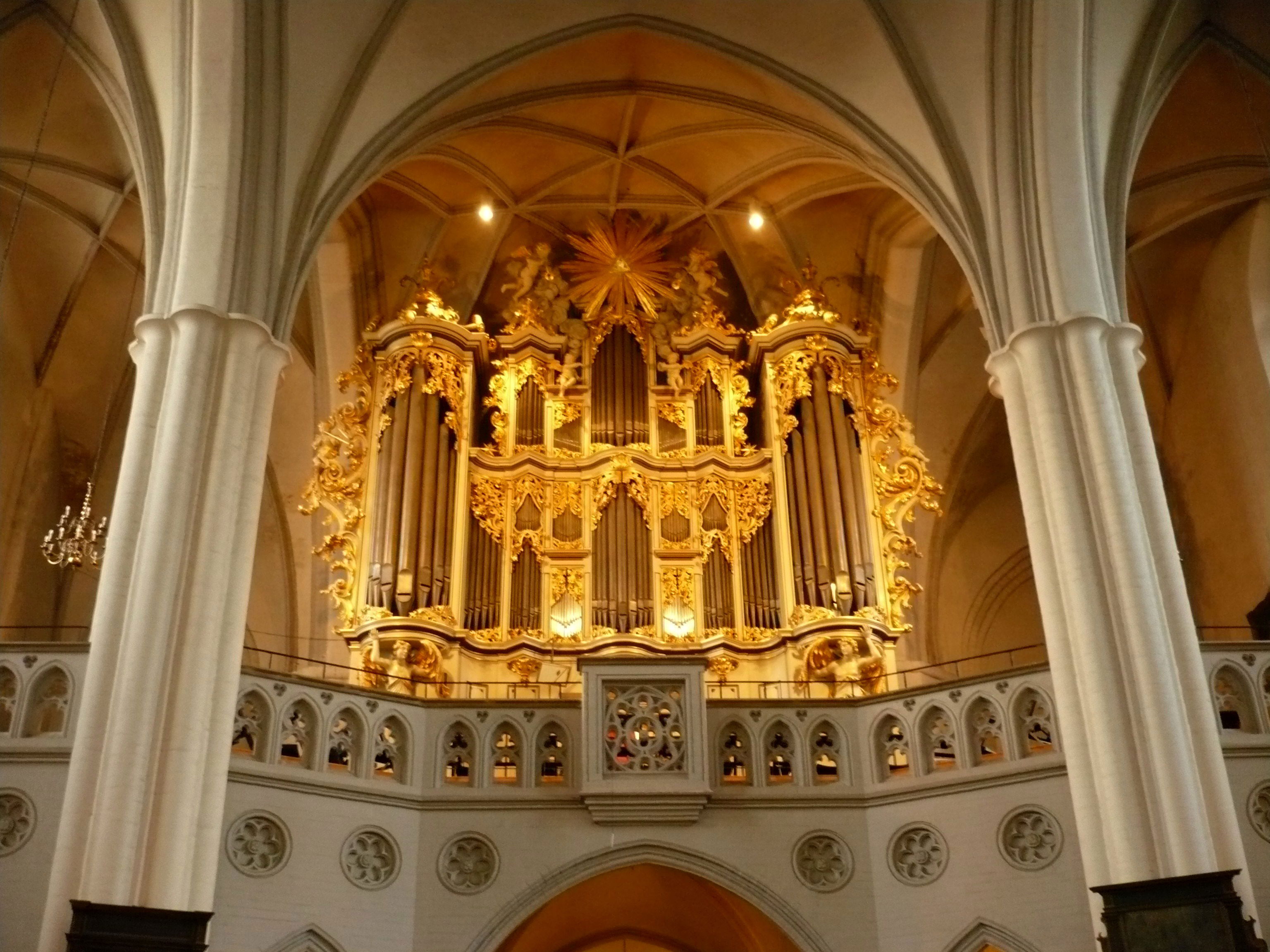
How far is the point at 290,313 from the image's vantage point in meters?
13.0

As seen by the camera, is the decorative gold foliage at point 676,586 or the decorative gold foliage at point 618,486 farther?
the decorative gold foliage at point 618,486

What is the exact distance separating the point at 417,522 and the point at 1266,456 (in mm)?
9726

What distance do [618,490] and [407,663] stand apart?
330 centimetres

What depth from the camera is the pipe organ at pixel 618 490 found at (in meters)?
15.1

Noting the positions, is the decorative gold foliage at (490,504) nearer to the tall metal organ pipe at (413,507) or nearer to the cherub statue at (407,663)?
the tall metal organ pipe at (413,507)

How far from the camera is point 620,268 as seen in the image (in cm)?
1838

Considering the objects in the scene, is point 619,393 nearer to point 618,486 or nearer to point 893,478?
point 618,486

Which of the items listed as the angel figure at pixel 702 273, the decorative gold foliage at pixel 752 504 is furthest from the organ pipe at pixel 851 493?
the angel figure at pixel 702 273

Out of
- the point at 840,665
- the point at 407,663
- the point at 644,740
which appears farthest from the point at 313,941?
the point at 840,665

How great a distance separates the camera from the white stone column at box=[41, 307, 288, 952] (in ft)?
33.3

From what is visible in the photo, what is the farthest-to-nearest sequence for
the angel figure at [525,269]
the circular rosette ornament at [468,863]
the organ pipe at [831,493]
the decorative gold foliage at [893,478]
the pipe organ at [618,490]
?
the angel figure at [525,269], the decorative gold foliage at [893,478], the organ pipe at [831,493], the pipe organ at [618,490], the circular rosette ornament at [468,863]

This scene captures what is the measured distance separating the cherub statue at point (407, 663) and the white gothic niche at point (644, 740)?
1831 millimetres

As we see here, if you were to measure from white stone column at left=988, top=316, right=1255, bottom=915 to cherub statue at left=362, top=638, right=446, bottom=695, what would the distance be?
20.0 ft

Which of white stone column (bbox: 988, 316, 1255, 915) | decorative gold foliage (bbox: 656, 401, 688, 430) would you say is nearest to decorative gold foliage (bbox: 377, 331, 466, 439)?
decorative gold foliage (bbox: 656, 401, 688, 430)
